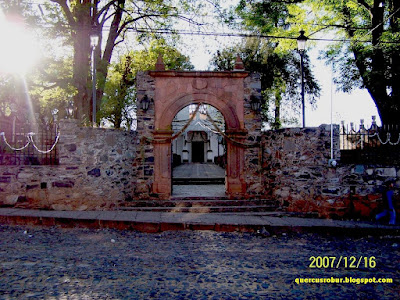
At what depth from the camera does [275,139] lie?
30.2 feet

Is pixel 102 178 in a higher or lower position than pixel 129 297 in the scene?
higher

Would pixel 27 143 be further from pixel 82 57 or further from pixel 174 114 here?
pixel 82 57

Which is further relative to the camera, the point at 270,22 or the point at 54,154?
the point at 270,22

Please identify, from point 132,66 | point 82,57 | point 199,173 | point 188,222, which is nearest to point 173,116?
point 188,222

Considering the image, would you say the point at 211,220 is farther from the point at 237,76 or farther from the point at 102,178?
the point at 237,76

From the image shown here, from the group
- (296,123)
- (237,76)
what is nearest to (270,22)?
(296,123)

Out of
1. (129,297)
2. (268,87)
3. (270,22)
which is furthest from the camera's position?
(268,87)

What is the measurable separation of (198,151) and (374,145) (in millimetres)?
27314

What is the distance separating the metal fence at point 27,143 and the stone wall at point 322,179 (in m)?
5.83

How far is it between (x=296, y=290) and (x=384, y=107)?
10.3 meters

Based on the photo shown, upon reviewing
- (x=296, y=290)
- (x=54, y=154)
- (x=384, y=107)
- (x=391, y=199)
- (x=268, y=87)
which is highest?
(x=268, y=87)

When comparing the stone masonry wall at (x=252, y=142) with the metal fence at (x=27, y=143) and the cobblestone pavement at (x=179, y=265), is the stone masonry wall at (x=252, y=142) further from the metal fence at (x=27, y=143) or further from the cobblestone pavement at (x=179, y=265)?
the metal fence at (x=27, y=143)

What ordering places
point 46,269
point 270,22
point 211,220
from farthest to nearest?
point 270,22 → point 211,220 → point 46,269
